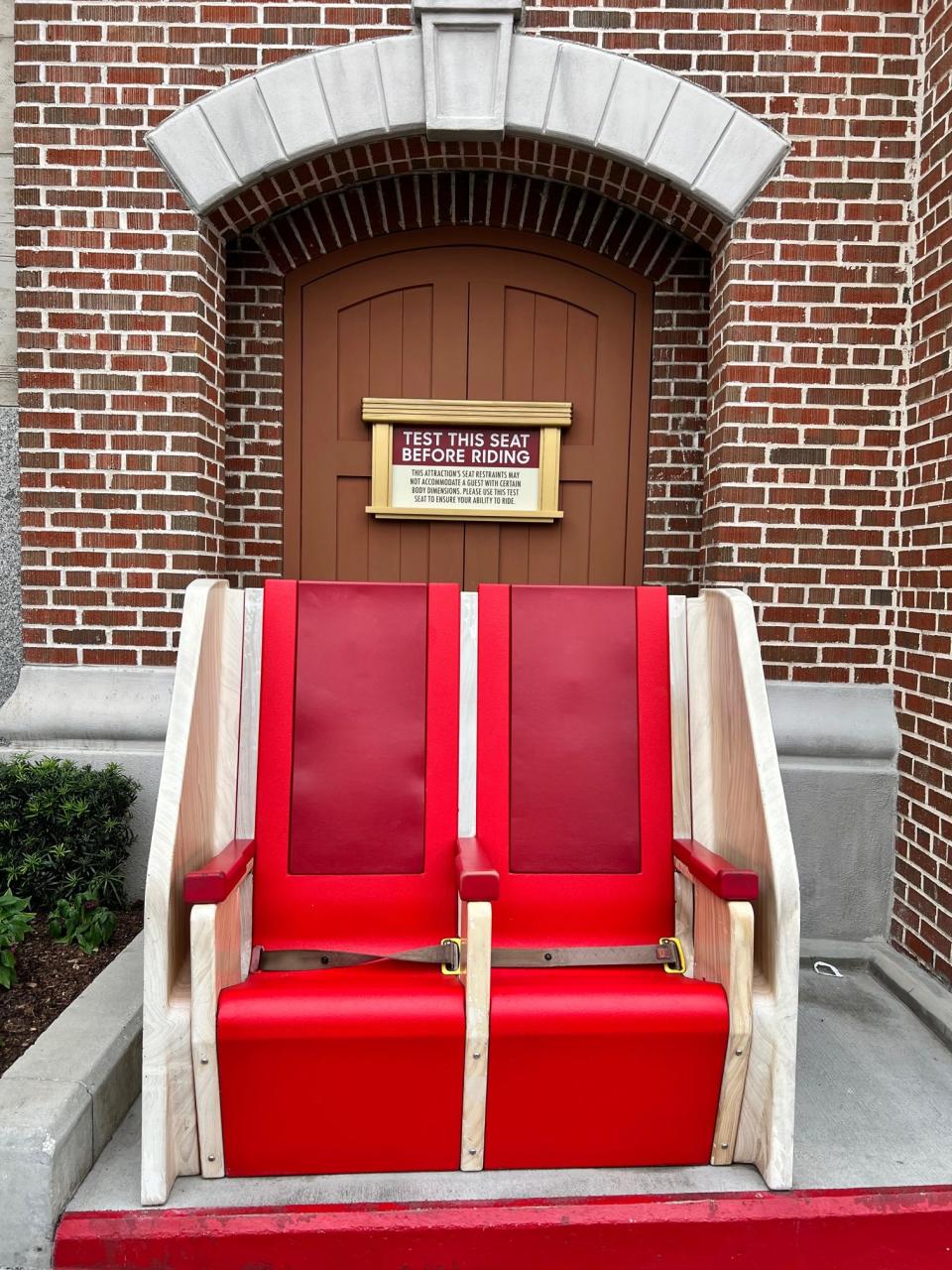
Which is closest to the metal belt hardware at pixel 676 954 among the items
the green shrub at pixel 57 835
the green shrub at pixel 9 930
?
the green shrub at pixel 9 930

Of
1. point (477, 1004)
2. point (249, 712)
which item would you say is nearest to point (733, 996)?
point (477, 1004)

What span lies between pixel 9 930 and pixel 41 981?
0.32 m

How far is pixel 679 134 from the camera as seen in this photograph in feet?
11.3

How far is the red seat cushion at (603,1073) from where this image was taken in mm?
2057

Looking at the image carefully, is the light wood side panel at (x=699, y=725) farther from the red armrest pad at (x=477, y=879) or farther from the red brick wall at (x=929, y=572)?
the red brick wall at (x=929, y=572)

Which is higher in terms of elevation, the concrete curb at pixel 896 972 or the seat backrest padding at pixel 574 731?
the seat backrest padding at pixel 574 731

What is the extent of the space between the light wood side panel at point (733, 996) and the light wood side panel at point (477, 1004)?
61 centimetres

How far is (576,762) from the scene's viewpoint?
2.60 metres

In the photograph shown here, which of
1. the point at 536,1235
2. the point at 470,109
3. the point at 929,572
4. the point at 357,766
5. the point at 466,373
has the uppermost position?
the point at 470,109

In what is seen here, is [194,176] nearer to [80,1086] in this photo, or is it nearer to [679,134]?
[679,134]

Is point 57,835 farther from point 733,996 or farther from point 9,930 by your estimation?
point 733,996

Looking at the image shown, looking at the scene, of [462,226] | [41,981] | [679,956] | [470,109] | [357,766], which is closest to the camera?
[679,956]

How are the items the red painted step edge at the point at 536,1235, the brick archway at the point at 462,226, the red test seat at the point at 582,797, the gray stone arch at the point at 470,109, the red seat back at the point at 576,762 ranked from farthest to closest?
the brick archway at the point at 462,226
the gray stone arch at the point at 470,109
the red seat back at the point at 576,762
the red test seat at the point at 582,797
the red painted step edge at the point at 536,1235

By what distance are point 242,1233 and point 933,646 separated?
9.84ft
